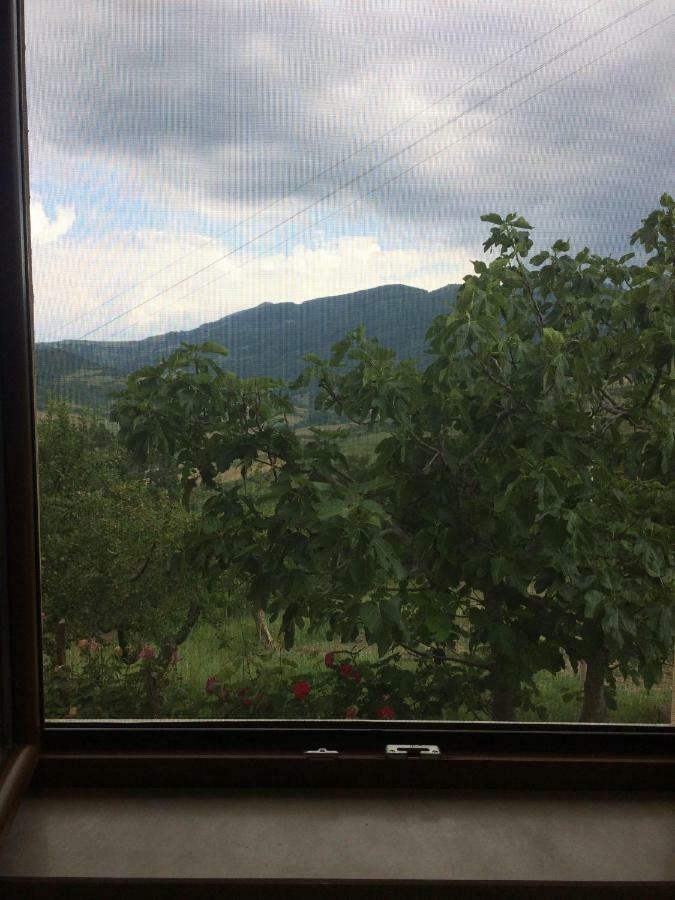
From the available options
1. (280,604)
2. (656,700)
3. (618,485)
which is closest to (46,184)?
(280,604)

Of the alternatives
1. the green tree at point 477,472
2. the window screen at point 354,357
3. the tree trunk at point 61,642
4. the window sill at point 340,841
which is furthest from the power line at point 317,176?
the window sill at point 340,841

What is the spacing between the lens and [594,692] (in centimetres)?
125

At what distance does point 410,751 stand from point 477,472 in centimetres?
48

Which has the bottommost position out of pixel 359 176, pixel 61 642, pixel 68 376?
pixel 61 642

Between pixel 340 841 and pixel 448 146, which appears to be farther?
pixel 448 146

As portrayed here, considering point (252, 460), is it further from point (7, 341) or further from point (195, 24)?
point (195, 24)

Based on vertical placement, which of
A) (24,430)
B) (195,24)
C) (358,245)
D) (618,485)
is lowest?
(618,485)

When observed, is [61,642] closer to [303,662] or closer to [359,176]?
[303,662]

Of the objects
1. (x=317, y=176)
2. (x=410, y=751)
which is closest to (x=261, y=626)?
(x=410, y=751)

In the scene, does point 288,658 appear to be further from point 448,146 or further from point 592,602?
point 448,146

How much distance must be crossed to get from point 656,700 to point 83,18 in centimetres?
147

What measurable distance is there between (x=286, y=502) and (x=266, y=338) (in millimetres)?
277

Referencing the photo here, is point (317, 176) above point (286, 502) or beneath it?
above

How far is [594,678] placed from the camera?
125cm
